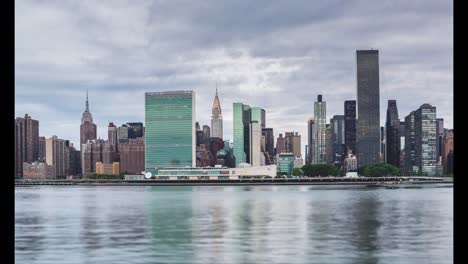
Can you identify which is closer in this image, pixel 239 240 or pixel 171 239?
pixel 239 240

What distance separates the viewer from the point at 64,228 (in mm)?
49469

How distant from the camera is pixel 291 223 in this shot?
52.7 meters

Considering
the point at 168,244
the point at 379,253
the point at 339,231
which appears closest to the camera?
the point at 379,253

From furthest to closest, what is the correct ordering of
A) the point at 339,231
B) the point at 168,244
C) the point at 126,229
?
the point at 126,229, the point at 339,231, the point at 168,244

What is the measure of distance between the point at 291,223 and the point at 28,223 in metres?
22.5

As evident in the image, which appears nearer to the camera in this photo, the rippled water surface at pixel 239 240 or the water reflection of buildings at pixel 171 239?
the rippled water surface at pixel 239 240

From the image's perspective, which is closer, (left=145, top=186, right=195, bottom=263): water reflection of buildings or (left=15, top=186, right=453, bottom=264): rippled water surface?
(left=15, top=186, right=453, bottom=264): rippled water surface
